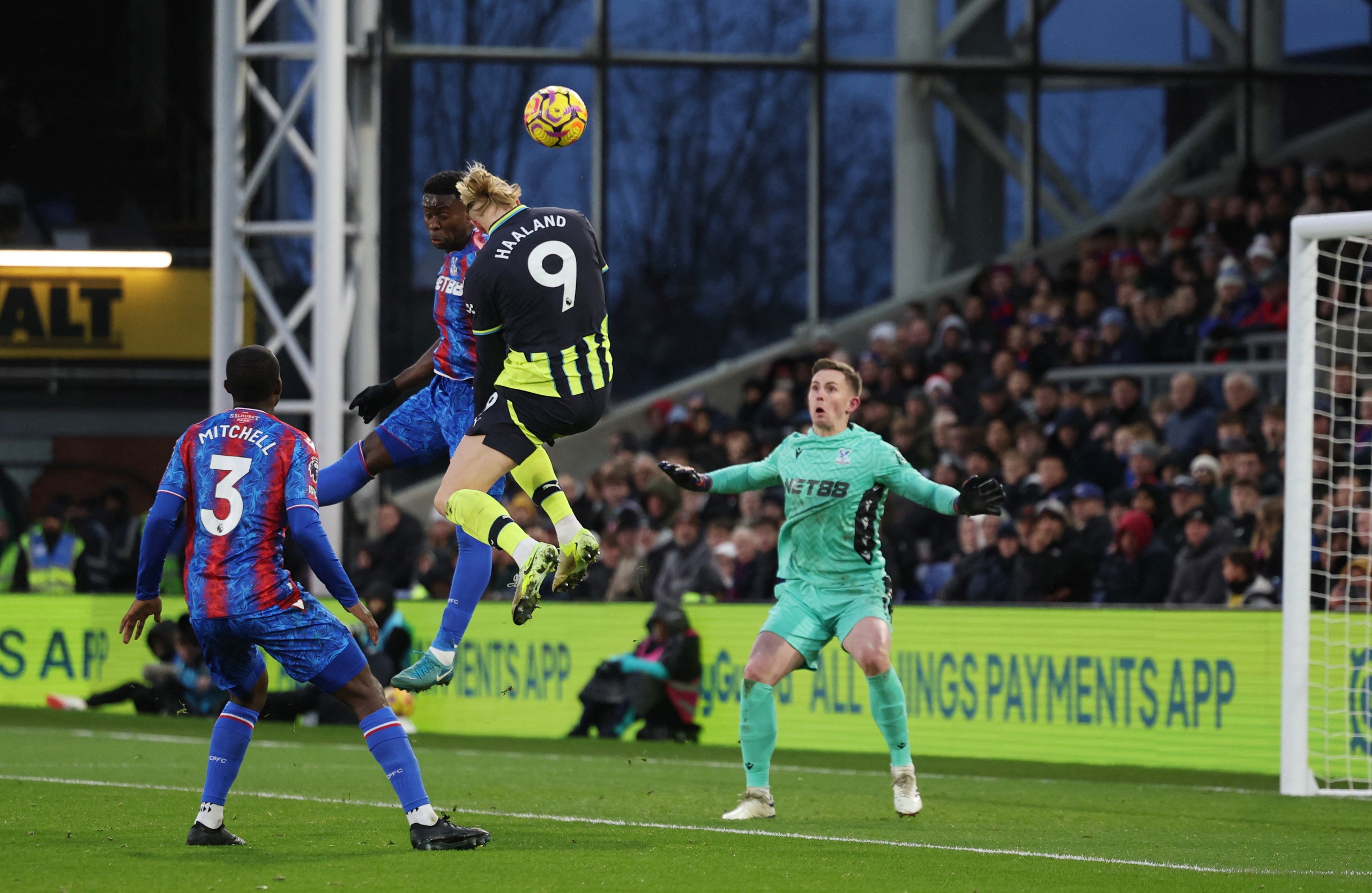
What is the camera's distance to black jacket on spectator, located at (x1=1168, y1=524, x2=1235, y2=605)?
41.5 feet

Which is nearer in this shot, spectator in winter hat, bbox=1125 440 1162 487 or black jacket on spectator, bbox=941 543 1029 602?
black jacket on spectator, bbox=941 543 1029 602

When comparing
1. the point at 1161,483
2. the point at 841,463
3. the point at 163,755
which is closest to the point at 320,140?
the point at 163,755

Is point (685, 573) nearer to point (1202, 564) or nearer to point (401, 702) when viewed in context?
point (401, 702)

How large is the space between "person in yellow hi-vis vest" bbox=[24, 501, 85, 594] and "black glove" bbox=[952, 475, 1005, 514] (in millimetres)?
12641

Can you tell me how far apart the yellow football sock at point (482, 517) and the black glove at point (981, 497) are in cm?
215

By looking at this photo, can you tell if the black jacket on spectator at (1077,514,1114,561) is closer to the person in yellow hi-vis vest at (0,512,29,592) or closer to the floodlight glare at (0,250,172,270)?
the person in yellow hi-vis vest at (0,512,29,592)

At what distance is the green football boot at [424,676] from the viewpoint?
779 centimetres

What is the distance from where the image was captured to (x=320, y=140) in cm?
1692

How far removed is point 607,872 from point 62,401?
17.4 metres

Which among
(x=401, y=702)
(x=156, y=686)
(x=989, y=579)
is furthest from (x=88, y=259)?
(x=989, y=579)

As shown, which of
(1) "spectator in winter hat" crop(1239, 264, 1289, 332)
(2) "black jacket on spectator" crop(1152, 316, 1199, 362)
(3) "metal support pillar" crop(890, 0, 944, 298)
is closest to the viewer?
(1) "spectator in winter hat" crop(1239, 264, 1289, 332)

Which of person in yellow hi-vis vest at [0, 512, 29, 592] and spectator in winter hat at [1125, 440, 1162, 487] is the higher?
spectator in winter hat at [1125, 440, 1162, 487]

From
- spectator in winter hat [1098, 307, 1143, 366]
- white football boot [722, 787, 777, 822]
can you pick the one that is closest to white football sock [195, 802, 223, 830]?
white football boot [722, 787, 777, 822]

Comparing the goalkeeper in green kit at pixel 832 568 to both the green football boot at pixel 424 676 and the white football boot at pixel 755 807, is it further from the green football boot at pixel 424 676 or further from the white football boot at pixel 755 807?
the green football boot at pixel 424 676
